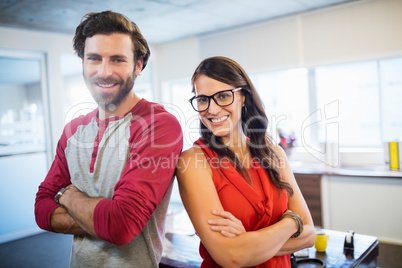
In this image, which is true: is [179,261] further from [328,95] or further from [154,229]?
[328,95]

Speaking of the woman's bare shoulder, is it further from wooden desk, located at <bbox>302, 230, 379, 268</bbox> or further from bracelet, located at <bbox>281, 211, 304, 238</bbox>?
wooden desk, located at <bbox>302, 230, 379, 268</bbox>

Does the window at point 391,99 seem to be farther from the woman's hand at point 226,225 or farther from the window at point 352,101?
the woman's hand at point 226,225

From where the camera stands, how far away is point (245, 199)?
1434mm

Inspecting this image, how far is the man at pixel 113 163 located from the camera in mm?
1162

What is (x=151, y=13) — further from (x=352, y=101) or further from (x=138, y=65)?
(x=138, y=65)

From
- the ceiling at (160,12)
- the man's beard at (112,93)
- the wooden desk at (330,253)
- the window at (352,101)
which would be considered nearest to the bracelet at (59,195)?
the man's beard at (112,93)

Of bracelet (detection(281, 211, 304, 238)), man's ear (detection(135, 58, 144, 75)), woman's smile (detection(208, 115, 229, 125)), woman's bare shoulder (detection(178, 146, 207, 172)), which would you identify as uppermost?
man's ear (detection(135, 58, 144, 75))

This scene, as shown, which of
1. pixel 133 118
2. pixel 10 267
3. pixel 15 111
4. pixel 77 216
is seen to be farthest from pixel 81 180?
pixel 15 111

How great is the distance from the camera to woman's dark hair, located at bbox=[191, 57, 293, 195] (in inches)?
58.0

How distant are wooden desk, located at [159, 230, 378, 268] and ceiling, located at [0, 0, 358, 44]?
2.82m

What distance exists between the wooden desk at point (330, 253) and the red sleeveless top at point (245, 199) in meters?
0.69

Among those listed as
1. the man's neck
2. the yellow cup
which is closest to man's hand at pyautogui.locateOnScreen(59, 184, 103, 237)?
the man's neck

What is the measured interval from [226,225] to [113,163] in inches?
18.5

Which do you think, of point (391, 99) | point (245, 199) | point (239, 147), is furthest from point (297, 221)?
point (391, 99)
